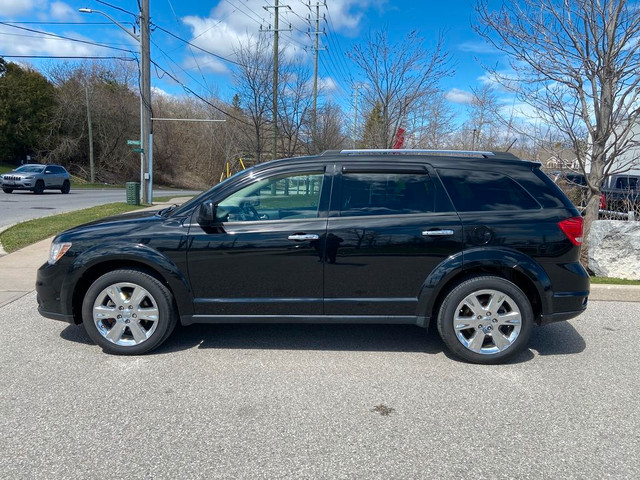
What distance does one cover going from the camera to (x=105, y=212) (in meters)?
14.3

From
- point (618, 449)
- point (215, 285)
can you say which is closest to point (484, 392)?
point (618, 449)

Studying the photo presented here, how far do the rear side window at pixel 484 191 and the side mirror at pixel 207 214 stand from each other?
2061 mm

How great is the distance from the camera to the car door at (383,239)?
13.2ft

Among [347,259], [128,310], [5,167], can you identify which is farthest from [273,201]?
[5,167]

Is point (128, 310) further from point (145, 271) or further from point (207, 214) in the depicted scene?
point (207, 214)

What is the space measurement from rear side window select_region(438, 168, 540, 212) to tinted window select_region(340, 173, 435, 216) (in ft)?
0.68

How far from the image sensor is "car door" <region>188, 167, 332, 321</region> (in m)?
4.04

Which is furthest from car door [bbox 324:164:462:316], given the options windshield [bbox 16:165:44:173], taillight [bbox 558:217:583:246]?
windshield [bbox 16:165:44:173]

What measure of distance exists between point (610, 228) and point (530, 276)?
12.9ft

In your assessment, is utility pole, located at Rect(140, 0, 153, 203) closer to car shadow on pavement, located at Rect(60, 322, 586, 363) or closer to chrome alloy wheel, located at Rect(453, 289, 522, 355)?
car shadow on pavement, located at Rect(60, 322, 586, 363)

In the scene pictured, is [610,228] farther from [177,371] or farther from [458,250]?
[177,371]

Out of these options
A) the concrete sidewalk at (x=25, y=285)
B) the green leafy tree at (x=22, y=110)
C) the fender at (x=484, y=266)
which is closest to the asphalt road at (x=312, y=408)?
the fender at (x=484, y=266)

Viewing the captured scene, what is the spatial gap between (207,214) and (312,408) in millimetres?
1796

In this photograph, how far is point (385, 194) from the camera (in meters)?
4.17
